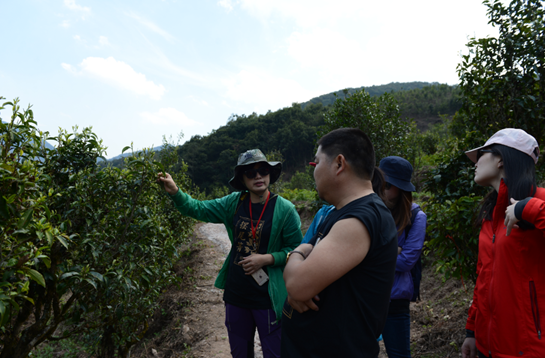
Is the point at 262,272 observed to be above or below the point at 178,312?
above

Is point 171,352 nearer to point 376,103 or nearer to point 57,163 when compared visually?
point 57,163

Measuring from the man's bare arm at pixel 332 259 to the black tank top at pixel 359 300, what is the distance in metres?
0.04

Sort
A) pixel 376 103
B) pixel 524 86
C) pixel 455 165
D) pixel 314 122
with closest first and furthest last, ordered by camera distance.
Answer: pixel 524 86 < pixel 455 165 < pixel 376 103 < pixel 314 122

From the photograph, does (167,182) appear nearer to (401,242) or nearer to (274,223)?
(274,223)

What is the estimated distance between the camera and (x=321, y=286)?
115 centimetres

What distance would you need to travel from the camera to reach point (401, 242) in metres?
2.51

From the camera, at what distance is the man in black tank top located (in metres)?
1.15

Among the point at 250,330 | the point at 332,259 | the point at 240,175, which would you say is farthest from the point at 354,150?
the point at 250,330

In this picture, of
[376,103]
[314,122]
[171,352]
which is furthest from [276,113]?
[171,352]

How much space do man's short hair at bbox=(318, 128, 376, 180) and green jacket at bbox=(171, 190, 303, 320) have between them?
1349 mm

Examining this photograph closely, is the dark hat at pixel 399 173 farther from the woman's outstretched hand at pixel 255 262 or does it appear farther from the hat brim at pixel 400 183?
the woman's outstretched hand at pixel 255 262

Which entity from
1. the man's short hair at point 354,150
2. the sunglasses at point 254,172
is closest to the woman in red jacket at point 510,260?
the man's short hair at point 354,150

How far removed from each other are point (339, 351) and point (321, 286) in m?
0.28

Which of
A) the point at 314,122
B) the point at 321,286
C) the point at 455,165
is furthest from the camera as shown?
the point at 314,122
